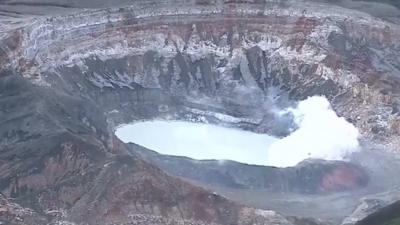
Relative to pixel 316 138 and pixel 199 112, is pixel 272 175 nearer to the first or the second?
pixel 316 138

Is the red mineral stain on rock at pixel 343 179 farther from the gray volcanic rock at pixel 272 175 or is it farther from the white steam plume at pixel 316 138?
the white steam plume at pixel 316 138

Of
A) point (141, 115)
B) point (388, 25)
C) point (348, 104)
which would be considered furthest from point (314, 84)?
Answer: point (141, 115)

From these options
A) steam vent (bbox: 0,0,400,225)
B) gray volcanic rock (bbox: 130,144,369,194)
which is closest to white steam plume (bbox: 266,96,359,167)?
A: steam vent (bbox: 0,0,400,225)

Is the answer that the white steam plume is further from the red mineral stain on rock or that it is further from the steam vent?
the red mineral stain on rock

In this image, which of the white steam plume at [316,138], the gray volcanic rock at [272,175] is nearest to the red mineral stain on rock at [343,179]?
the gray volcanic rock at [272,175]

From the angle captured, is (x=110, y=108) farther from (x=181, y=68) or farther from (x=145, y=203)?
(x=145, y=203)

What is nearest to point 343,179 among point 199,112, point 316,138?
point 316,138
